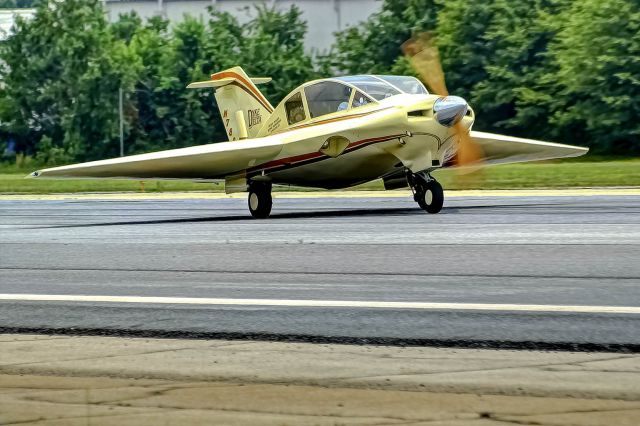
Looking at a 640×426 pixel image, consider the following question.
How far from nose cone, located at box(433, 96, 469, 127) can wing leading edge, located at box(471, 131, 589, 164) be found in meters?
3.01

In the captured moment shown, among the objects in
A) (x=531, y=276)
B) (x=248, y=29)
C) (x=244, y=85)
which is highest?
(x=248, y=29)

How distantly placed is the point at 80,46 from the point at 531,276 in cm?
6777

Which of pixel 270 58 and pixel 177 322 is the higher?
pixel 270 58

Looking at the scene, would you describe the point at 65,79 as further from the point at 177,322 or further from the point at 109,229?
the point at 177,322

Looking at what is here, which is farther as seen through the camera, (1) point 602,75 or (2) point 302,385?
(1) point 602,75

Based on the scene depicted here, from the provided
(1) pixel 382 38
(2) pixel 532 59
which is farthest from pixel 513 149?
(1) pixel 382 38

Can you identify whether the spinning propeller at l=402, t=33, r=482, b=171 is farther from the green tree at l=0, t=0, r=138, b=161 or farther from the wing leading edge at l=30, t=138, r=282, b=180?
the green tree at l=0, t=0, r=138, b=161

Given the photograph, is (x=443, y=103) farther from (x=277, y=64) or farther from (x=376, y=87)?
(x=277, y=64)

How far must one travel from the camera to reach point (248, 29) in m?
83.2

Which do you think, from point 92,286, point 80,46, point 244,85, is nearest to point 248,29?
point 80,46

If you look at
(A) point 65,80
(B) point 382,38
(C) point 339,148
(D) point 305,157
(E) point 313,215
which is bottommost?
(E) point 313,215

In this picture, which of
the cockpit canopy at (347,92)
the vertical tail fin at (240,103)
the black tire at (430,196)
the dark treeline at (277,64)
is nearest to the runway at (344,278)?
the black tire at (430,196)

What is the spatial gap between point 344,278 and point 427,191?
1146cm

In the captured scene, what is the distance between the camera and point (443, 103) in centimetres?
2270
